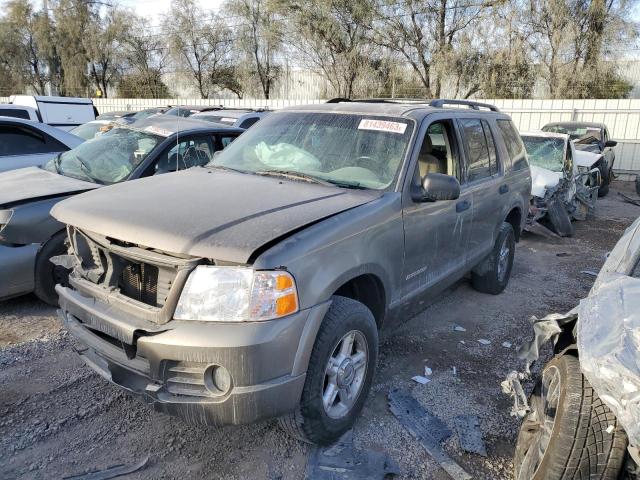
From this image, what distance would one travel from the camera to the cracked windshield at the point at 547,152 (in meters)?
9.44

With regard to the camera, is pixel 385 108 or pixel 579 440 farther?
pixel 385 108

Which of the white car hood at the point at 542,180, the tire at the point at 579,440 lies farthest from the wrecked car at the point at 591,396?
the white car hood at the point at 542,180

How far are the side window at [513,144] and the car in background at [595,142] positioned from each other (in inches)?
309

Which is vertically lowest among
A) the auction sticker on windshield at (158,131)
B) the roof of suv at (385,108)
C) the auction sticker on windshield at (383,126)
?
the auction sticker on windshield at (158,131)

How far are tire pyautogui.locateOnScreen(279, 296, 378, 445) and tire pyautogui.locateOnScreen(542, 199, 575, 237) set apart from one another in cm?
675

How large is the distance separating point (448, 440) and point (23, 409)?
2621 millimetres

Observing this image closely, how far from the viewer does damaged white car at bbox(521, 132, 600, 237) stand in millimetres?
8641

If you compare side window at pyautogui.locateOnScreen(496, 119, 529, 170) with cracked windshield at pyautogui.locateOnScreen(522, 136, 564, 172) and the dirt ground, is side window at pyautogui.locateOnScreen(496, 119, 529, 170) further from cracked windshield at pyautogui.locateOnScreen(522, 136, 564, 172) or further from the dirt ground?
cracked windshield at pyautogui.locateOnScreen(522, 136, 564, 172)

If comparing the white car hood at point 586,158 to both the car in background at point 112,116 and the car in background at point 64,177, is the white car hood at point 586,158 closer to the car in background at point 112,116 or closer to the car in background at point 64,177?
the car in background at point 64,177

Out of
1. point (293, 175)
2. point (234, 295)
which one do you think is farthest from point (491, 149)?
point (234, 295)

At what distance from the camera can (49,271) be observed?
4.41 m

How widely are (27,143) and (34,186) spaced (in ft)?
7.78

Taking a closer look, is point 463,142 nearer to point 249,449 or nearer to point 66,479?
point 249,449

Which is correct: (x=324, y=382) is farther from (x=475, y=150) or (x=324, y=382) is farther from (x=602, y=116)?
(x=602, y=116)
